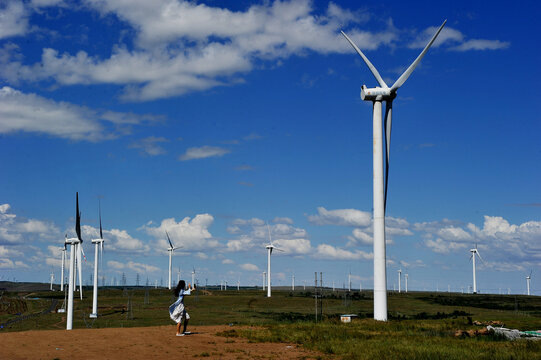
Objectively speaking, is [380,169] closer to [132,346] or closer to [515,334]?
[515,334]

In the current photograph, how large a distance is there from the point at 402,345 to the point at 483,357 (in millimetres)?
5092

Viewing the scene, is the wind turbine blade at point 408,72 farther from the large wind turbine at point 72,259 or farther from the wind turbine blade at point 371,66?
the large wind turbine at point 72,259

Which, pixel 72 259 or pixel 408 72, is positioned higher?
pixel 408 72

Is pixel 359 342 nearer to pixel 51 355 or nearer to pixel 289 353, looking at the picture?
pixel 289 353

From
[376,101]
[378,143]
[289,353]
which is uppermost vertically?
[376,101]

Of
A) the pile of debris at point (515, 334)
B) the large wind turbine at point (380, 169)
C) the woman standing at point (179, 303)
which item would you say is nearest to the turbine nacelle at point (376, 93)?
the large wind turbine at point (380, 169)

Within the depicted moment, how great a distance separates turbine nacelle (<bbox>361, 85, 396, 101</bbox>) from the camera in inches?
1945

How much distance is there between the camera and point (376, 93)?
162 ft

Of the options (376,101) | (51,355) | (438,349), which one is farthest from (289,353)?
(376,101)

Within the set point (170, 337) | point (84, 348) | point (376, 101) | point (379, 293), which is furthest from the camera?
point (376, 101)

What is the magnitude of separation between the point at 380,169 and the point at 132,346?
25873mm

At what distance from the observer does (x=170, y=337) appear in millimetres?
31656

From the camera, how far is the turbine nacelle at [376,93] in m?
49.4

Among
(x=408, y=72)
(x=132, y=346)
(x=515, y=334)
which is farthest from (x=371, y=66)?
(x=132, y=346)
